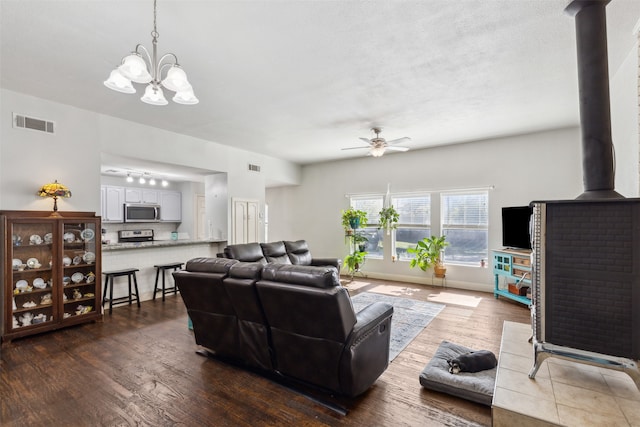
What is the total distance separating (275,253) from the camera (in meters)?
5.16

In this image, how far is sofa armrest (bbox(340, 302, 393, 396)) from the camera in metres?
2.11

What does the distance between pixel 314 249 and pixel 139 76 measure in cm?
634

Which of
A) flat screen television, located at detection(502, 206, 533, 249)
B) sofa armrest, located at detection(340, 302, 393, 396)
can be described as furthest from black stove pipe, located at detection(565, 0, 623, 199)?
flat screen television, located at detection(502, 206, 533, 249)

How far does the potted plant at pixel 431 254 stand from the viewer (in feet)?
19.4

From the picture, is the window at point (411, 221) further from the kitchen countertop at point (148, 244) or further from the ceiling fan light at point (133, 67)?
the ceiling fan light at point (133, 67)

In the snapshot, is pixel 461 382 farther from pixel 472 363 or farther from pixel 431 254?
pixel 431 254

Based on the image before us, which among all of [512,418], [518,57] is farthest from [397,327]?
[518,57]

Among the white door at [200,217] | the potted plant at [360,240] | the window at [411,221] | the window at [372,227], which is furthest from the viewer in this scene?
the white door at [200,217]

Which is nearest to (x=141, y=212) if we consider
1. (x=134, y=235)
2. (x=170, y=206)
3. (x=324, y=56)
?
(x=134, y=235)

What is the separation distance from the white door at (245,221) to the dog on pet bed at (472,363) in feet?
→ 15.7

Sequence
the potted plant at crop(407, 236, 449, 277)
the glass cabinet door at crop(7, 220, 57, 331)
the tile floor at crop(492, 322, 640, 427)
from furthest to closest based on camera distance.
Answer: the potted plant at crop(407, 236, 449, 277), the glass cabinet door at crop(7, 220, 57, 331), the tile floor at crop(492, 322, 640, 427)

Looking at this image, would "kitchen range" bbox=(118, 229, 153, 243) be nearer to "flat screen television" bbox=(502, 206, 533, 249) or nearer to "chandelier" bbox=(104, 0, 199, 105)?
"chandelier" bbox=(104, 0, 199, 105)

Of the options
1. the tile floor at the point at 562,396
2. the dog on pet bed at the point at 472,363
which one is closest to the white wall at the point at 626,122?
the tile floor at the point at 562,396

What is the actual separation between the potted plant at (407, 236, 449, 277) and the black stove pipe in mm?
4031
